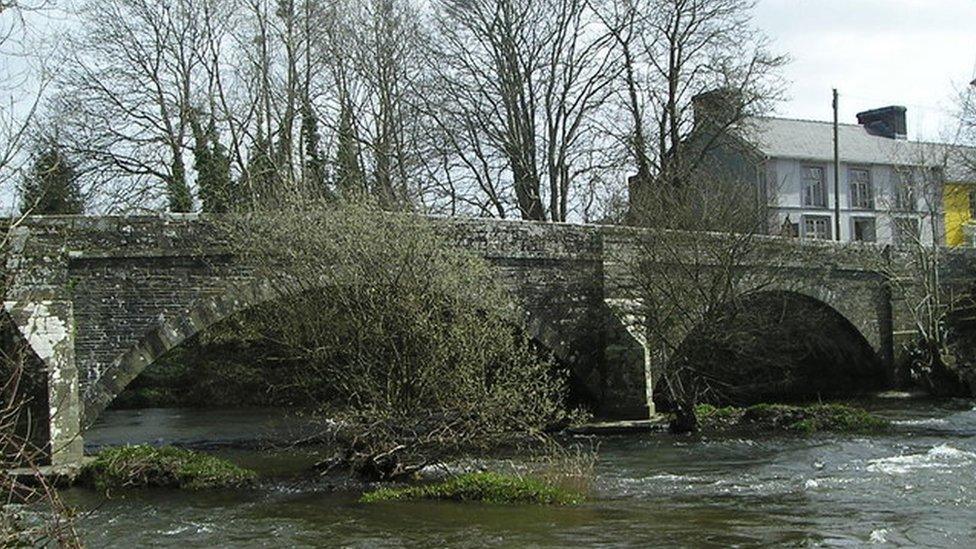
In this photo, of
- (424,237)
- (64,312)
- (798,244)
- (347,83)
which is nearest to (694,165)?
(798,244)

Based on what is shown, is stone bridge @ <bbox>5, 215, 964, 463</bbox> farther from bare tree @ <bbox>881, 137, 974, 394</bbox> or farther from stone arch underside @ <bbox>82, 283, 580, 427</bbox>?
bare tree @ <bbox>881, 137, 974, 394</bbox>

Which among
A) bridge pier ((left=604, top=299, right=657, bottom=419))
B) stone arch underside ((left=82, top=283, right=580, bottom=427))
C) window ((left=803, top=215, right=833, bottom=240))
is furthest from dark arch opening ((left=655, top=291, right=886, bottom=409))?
window ((left=803, top=215, right=833, bottom=240))

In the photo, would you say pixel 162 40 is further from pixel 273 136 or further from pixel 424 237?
pixel 424 237

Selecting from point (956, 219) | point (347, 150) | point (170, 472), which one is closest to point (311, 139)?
point (347, 150)

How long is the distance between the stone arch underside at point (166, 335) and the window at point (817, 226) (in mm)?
30782

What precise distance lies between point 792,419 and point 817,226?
2477cm

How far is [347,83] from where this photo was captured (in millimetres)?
29719

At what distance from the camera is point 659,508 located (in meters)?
12.7

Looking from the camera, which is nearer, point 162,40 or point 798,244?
point 798,244

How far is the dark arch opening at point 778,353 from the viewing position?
72.4ft

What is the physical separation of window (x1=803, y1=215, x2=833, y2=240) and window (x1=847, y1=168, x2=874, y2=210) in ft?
5.42

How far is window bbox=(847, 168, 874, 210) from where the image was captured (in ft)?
149

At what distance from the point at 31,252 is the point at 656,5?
63.5 ft

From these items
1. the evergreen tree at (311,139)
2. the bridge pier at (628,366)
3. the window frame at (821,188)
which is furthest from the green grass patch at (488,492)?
the window frame at (821,188)
